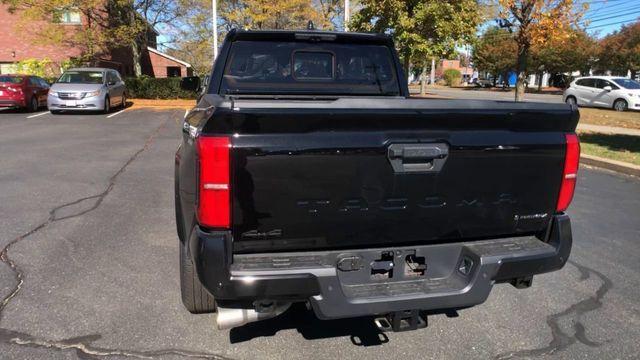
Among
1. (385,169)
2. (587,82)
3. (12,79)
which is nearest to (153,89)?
(12,79)

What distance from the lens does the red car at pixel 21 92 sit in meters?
18.2

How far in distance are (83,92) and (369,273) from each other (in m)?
17.4

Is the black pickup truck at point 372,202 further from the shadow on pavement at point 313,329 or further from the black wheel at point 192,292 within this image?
the shadow on pavement at point 313,329

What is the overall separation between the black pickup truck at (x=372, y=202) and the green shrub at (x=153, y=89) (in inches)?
885

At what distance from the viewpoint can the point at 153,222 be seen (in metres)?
5.61

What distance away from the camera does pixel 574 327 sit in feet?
11.6

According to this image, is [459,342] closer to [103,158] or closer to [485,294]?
[485,294]

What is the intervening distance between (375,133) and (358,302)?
844 millimetres

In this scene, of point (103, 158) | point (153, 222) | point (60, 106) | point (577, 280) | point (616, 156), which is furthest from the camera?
point (60, 106)

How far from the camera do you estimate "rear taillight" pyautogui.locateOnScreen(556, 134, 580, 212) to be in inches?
114

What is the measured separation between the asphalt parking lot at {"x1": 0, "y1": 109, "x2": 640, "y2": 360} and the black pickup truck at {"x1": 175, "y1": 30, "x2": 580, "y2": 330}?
21.4 inches

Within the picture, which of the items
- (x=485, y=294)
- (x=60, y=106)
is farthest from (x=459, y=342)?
(x=60, y=106)

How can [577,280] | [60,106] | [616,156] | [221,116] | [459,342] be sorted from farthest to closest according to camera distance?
[60,106], [616,156], [577,280], [459,342], [221,116]

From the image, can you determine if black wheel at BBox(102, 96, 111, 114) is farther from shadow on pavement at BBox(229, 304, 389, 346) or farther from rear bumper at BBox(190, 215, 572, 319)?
rear bumper at BBox(190, 215, 572, 319)
